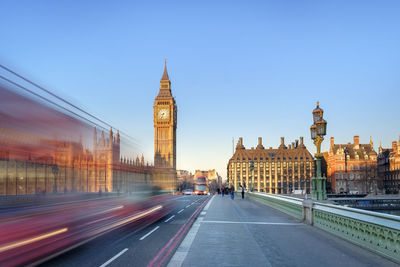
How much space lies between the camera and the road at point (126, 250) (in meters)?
8.65

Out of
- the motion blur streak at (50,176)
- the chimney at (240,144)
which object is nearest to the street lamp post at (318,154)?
the motion blur streak at (50,176)

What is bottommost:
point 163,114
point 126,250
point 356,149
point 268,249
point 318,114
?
point 268,249

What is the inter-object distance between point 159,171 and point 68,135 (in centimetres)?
1100

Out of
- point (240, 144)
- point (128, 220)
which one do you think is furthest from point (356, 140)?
point (128, 220)

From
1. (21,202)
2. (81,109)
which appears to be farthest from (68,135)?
(21,202)

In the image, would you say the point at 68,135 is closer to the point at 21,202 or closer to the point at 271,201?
the point at 21,202

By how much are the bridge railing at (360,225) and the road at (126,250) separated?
553 cm

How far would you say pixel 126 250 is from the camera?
10164 millimetres

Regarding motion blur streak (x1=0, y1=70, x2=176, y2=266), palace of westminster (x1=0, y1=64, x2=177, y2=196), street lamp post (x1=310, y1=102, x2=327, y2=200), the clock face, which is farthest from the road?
the clock face

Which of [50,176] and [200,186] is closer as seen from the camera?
[50,176]

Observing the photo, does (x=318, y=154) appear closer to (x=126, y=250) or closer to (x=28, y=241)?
(x=126, y=250)

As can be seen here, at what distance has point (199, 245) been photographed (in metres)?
10.9

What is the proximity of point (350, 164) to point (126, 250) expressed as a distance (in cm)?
11610

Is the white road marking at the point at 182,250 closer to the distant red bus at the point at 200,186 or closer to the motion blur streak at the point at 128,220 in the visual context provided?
the motion blur streak at the point at 128,220
